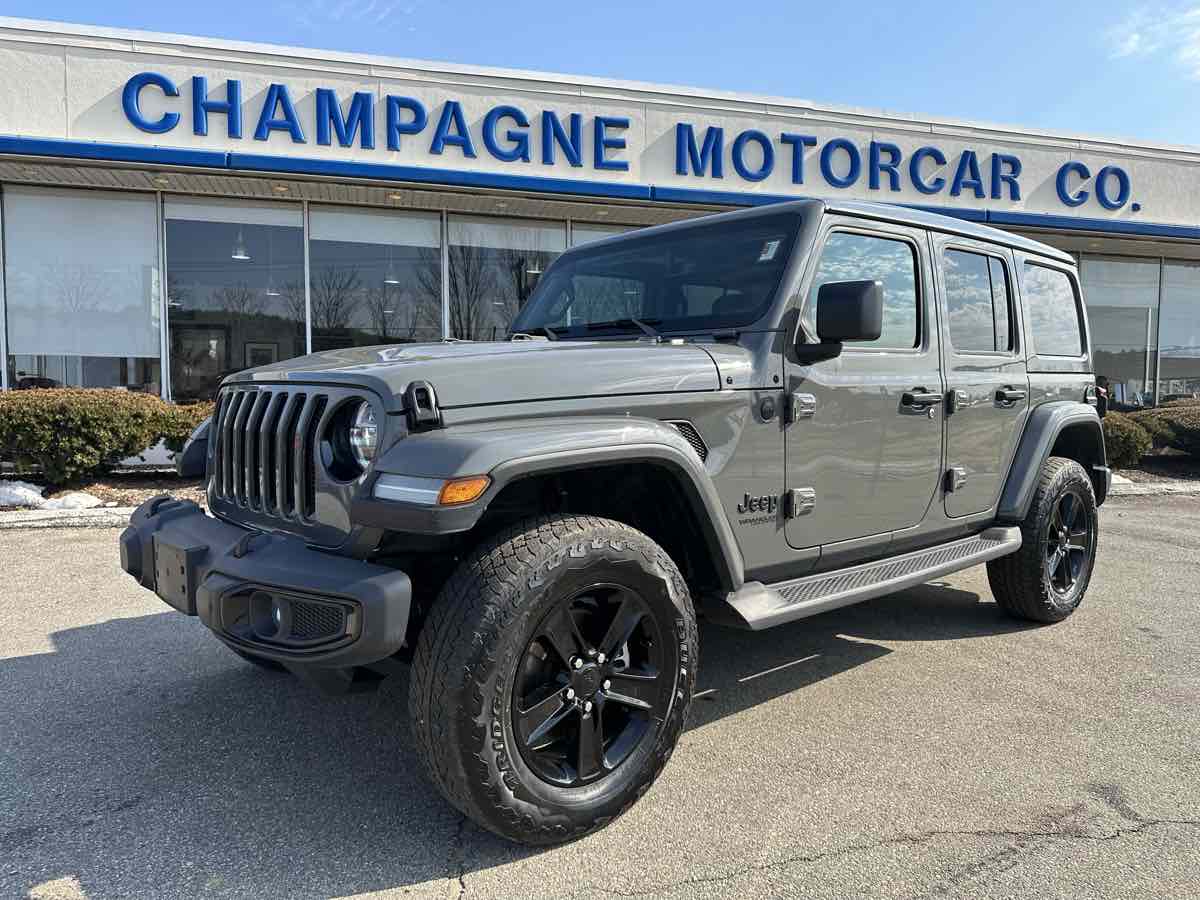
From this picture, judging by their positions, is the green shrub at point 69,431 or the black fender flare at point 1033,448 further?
the green shrub at point 69,431

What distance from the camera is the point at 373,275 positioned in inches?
465

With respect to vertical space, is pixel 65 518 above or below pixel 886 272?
below

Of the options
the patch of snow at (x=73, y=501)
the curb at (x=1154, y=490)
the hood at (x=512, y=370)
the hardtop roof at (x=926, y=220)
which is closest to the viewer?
the hood at (x=512, y=370)

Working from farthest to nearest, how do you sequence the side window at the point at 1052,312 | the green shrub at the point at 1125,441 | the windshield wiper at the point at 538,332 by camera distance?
the green shrub at the point at 1125,441, the side window at the point at 1052,312, the windshield wiper at the point at 538,332

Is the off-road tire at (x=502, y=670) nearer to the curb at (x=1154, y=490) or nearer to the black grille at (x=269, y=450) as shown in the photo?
the black grille at (x=269, y=450)

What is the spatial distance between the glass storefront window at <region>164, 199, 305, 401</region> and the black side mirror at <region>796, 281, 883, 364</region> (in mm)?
9606

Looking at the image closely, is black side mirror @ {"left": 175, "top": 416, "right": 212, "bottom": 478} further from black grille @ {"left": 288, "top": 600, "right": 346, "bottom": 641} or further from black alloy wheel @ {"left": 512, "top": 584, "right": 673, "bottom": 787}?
black alloy wheel @ {"left": 512, "top": 584, "right": 673, "bottom": 787}

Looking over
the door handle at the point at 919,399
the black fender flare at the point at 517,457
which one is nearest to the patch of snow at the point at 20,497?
the black fender flare at the point at 517,457

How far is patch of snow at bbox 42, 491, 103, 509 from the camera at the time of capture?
785 cm

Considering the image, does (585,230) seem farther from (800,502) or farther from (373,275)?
(800,502)

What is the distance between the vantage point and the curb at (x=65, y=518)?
7.15 m

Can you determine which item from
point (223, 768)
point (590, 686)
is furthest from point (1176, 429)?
point (223, 768)

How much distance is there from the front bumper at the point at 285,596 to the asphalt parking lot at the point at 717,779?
619 mm

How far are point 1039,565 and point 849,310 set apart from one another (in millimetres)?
2318
